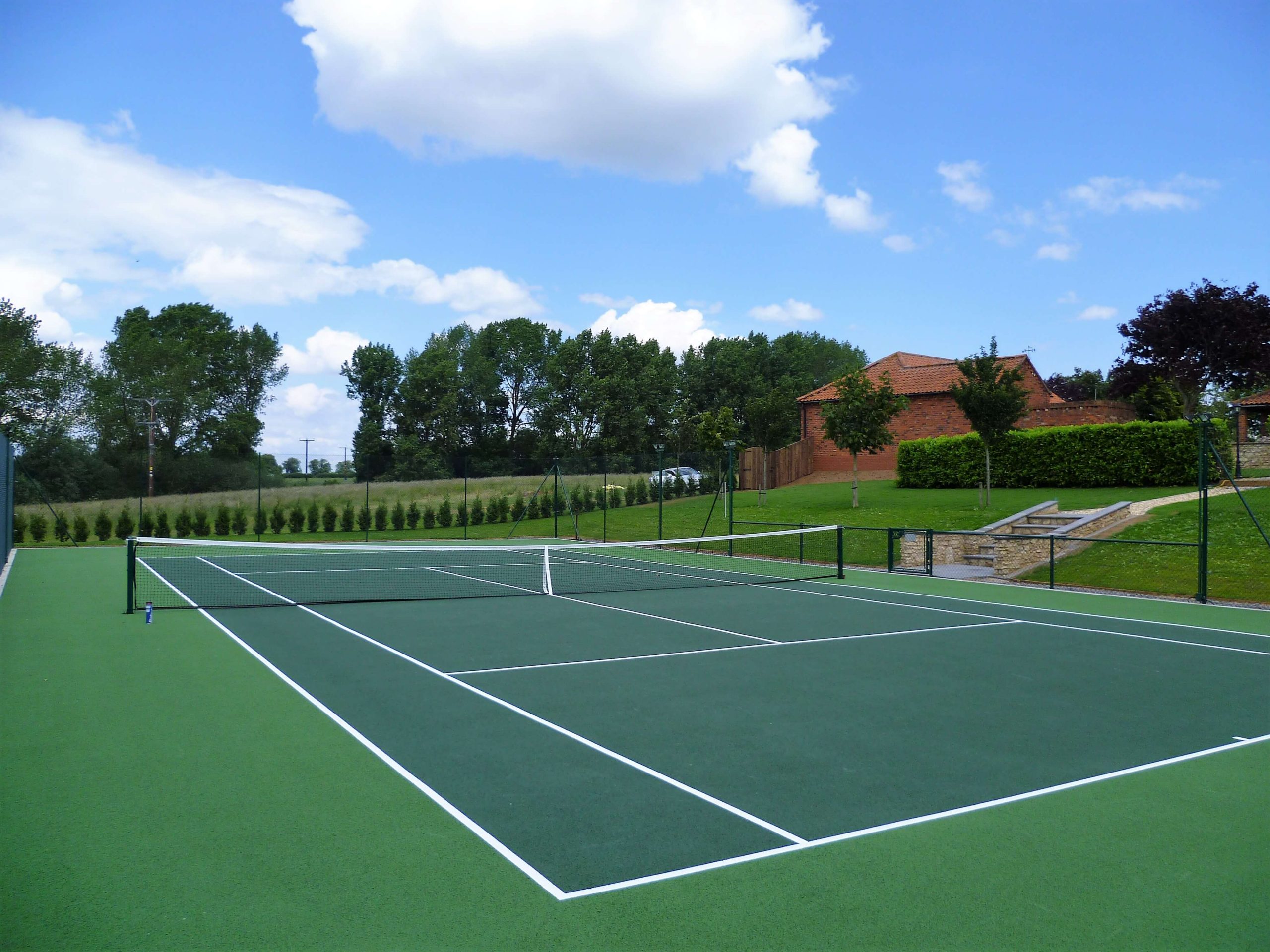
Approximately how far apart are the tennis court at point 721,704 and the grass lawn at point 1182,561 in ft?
11.3

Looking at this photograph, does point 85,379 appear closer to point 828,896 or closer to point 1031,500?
point 1031,500

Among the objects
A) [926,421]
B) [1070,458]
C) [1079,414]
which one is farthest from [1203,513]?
[926,421]

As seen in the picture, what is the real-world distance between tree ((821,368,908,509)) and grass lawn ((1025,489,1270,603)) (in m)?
8.08

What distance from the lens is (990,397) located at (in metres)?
22.9

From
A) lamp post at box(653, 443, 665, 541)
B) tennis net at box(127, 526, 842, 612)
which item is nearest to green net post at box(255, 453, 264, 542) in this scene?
tennis net at box(127, 526, 842, 612)

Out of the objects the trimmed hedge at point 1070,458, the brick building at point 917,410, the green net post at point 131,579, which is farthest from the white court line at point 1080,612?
the brick building at point 917,410

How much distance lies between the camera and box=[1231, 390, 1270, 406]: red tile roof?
37.0 metres

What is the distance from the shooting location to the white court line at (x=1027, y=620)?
417 inches

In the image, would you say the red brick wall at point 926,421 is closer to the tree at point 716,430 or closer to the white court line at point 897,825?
the tree at point 716,430

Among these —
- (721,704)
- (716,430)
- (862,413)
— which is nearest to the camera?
(721,704)

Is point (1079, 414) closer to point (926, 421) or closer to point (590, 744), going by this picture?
point (926, 421)

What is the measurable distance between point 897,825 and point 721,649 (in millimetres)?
5337

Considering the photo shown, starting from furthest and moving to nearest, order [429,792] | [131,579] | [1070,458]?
1. [1070,458]
2. [131,579]
3. [429,792]

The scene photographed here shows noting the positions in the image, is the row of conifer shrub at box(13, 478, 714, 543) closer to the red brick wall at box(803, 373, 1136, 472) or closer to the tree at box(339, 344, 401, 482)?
the red brick wall at box(803, 373, 1136, 472)
